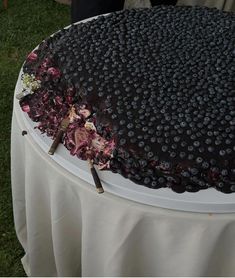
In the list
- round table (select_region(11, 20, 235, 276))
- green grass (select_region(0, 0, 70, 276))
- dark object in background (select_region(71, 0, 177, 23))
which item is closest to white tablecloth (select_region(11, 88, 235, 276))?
round table (select_region(11, 20, 235, 276))

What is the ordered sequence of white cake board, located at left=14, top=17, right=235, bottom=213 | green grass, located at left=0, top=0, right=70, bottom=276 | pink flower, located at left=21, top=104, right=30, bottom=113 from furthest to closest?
green grass, located at left=0, top=0, right=70, bottom=276 < pink flower, located at left=21, top=104, right=30, bottom=113 < white cake board, located at left=14, top=17, right=235, bottom=213

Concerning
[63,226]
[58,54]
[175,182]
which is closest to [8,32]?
[58,54]

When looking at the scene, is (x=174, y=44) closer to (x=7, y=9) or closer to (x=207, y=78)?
(x=207, y=78)

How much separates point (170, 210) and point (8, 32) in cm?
201

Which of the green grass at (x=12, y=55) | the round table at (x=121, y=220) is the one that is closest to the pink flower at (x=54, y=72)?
the round table at (x=121, y=220)

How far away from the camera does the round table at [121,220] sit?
3.45 feet

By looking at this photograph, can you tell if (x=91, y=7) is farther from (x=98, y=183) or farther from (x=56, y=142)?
(x=98, y=183)

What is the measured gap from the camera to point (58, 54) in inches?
50.3

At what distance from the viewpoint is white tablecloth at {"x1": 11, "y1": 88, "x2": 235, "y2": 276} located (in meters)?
1.06

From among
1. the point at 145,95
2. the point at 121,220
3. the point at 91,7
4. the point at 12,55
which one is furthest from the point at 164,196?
the point at 12,55

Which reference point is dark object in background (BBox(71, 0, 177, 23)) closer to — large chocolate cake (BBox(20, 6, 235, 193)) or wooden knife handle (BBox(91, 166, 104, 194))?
large chocolate cake (BBox(20, 6, 235, 193))

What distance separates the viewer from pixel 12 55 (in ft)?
8.73

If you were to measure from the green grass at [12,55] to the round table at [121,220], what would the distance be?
50cm

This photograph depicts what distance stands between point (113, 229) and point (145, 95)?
0.31 meters
